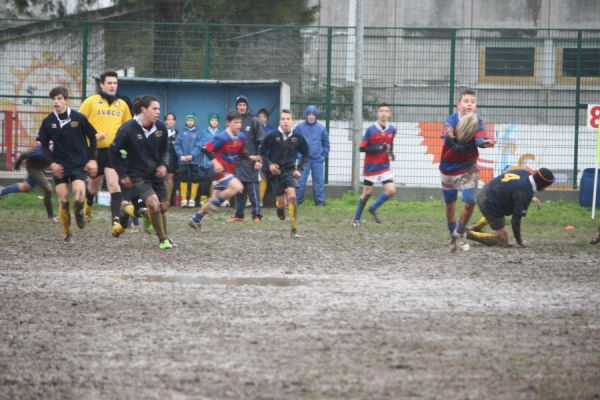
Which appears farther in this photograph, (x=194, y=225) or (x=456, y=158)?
(x=194, y=225)

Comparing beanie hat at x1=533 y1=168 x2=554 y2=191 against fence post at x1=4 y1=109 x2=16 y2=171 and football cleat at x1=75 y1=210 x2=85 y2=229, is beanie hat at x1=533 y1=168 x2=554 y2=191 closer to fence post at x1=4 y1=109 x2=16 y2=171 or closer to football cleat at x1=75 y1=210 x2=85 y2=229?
football cleat at x1=75 y1=210 x2=85 y2=229

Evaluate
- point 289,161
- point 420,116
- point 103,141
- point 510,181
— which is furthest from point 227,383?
point 420,116

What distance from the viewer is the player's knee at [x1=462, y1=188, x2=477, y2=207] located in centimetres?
1304

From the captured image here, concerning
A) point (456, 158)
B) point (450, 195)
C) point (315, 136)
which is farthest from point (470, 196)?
point (315, 136)

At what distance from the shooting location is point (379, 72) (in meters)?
23.1

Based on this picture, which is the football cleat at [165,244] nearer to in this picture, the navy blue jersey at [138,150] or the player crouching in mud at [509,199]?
the navy blue jersey at [138,150]

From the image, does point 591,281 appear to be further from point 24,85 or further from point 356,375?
point 24,85

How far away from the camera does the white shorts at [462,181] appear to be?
13117 millimetres

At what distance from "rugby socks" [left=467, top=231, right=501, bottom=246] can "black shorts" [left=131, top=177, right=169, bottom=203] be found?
4.07 meters

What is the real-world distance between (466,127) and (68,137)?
16.7 ft

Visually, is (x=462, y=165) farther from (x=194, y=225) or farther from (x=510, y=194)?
(x=194, y=225)

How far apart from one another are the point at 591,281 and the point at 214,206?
675 centimetres

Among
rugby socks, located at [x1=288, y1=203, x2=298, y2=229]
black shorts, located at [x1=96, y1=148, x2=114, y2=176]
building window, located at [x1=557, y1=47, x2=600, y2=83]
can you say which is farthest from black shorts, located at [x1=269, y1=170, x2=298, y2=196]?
building window, located at [x1=557, y1=47, x2=600, y2=83]

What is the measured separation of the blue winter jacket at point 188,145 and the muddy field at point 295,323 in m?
8.86
